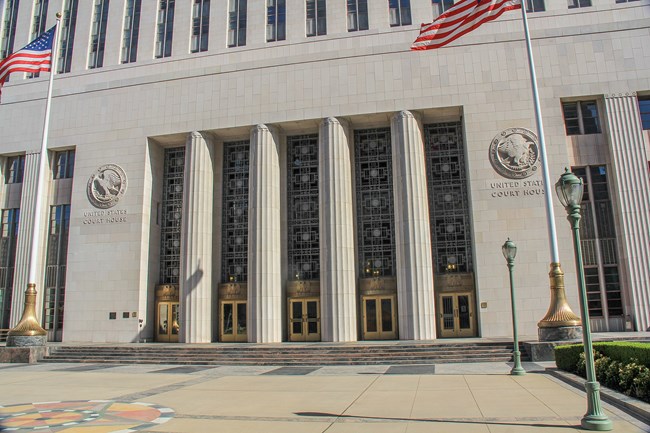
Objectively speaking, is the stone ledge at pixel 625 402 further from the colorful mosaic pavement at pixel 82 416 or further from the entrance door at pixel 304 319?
the entrance door at pixel 304 319

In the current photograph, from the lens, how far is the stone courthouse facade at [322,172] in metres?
28.1

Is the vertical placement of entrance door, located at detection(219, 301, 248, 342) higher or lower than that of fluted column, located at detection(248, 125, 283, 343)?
lower

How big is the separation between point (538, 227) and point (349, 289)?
1088 centimetres

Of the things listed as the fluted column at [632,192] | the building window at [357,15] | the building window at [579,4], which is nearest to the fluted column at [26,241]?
the building window at [357,15]

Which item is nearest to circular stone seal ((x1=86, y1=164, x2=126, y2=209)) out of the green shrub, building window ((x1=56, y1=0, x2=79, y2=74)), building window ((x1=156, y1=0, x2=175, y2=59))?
building window ((x1=156, y1=0, x2=175, y2=59))

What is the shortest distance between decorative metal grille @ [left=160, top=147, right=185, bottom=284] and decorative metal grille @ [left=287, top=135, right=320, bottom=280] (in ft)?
24.2

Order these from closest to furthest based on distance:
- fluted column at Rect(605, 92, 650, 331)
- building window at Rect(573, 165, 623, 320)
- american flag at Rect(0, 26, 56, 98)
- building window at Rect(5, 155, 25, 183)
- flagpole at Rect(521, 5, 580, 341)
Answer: flagpole at Rect(521, 5, 580, 341) → american flag at Rect(0, 26, 56, 98) → fluted column at Rect(605, 92, 650, 331) → building window at Rect(573, 165, 623, 320) → building window at Rect(5, 155, 25, 183)

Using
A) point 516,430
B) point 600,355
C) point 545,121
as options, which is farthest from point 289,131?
point 516,430

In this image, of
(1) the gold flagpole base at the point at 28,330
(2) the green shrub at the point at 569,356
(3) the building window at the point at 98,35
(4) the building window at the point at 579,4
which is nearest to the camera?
(2) the green shrub at the point at 569,356

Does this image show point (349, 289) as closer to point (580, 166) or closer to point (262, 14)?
point (580, 166)

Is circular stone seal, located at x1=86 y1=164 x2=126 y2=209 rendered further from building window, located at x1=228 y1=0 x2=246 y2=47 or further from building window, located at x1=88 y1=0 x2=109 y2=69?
building window, located at x1=228 y1=0 x2=246 y2=47

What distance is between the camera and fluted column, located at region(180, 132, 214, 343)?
30344 millimetres

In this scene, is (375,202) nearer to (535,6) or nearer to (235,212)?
(235,212)

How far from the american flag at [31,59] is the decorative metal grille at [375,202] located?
17.5 m
